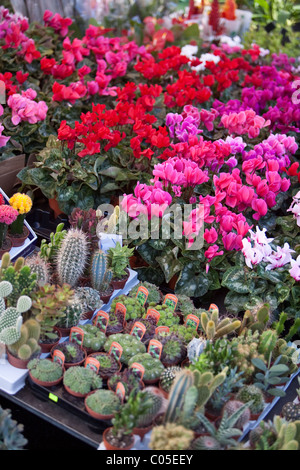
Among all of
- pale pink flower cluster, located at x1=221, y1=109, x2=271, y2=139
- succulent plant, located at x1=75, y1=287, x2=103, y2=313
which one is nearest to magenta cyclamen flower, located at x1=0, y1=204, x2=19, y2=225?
succulent plant, located at x1=75, y1=287, x2=103, y2=313

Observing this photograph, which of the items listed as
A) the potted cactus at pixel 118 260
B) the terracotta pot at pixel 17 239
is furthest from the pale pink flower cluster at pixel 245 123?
the terracotta pot at pixel 17 239

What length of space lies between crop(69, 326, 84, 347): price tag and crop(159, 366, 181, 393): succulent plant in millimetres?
358

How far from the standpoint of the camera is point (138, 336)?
2158mm

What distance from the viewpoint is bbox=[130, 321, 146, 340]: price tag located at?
2.14 m

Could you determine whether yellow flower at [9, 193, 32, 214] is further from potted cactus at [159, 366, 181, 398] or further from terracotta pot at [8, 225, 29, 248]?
potted cactus at [159, 366, 181, 398]

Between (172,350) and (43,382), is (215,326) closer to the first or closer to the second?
(172,350)

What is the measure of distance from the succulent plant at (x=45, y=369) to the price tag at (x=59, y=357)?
0.06 feet

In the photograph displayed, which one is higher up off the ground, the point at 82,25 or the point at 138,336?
the point at 82,25

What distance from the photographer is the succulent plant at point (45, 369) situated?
1894 mm

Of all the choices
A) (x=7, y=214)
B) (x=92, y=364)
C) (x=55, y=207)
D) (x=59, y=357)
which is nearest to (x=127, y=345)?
(x=92, y=364)

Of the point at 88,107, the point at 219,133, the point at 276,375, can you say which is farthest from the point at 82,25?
the point at 276,375

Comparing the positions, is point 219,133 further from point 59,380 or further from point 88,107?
point 59,380

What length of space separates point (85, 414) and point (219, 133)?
2321mm

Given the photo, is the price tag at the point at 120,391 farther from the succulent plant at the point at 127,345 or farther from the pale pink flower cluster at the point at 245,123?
the pale pink flower cluster at the point at 245,123
